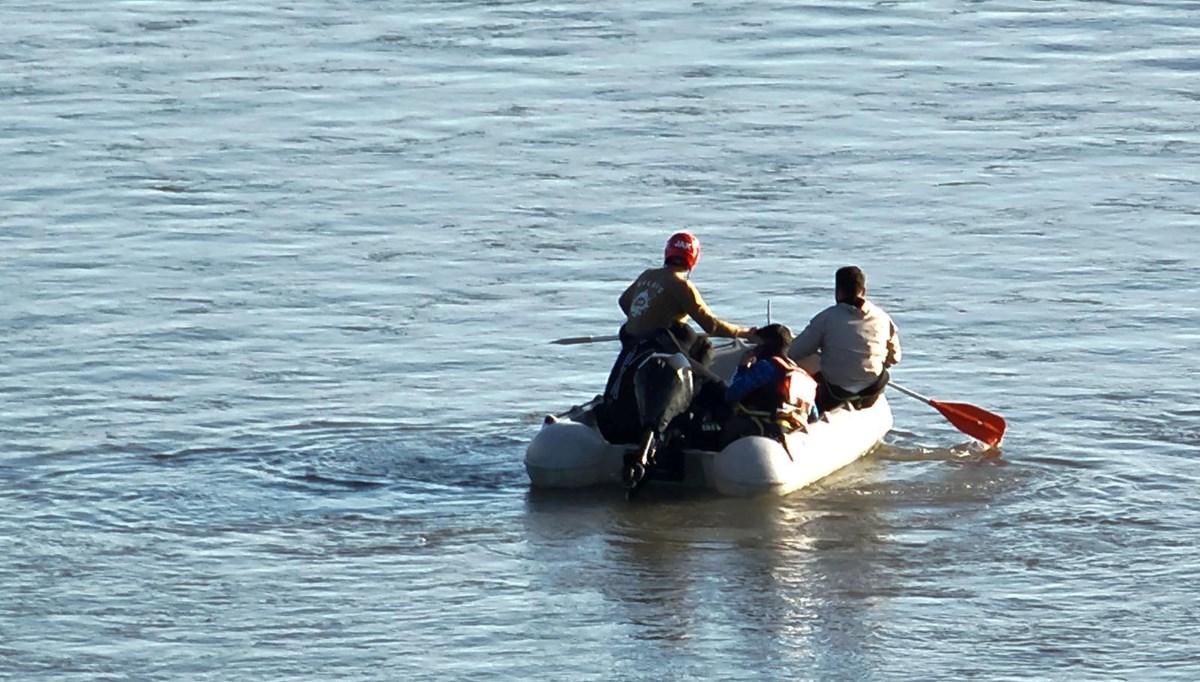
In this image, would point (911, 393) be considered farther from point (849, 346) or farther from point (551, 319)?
point (551, 319)

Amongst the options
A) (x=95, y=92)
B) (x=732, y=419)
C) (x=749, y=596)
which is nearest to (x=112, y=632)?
(x=749, y=596)

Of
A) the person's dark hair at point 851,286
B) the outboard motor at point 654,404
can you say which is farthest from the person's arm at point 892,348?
the outboard motor at point 654,404

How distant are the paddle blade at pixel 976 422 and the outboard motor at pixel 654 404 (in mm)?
2015

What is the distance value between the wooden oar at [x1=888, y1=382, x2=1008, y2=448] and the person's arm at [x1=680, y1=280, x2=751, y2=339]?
1254 millimetres

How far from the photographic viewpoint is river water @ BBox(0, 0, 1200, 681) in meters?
11.7

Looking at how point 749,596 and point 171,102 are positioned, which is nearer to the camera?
point 749,596

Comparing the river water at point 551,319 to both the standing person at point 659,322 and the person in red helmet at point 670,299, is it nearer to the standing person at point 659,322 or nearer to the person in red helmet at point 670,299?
the standing person at point 659,322

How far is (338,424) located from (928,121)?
10650 millimetres

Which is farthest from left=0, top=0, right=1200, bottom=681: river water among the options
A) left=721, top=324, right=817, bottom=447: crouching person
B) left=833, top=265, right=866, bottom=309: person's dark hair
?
left=833, top=265, right=866, bottom=309: person's dark hair

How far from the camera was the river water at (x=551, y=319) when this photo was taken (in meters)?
11.7

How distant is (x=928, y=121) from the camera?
24.5m

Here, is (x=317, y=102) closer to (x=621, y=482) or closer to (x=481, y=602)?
(x=621, y=482)

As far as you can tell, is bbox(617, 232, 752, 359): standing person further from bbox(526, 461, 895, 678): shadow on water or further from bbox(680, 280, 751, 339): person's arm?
bbox(526, 461, 895, 678): shadow on water

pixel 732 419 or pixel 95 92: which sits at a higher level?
pixel 95 92
